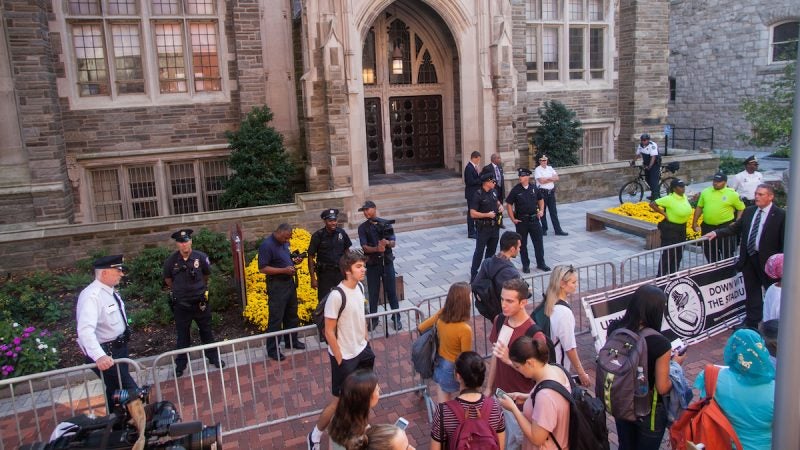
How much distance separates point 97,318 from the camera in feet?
18.6

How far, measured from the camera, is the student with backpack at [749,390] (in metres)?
3.71

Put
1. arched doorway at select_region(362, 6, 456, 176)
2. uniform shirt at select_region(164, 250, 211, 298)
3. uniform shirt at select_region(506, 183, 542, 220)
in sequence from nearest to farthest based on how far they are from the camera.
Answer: uniform shirt at select_region(164, 250, 211, 298) → uniform shirt at select_region(506, 183, 542, 220) → arched doorway at select_region(362, 6, 456, 176)

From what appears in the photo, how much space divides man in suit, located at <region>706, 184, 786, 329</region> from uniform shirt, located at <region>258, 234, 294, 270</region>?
5645 millimetres

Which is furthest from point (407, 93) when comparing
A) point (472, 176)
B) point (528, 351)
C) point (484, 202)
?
point (528, 351)

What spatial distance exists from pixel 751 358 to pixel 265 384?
16.7 ft

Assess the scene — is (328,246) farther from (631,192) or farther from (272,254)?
(631,192)

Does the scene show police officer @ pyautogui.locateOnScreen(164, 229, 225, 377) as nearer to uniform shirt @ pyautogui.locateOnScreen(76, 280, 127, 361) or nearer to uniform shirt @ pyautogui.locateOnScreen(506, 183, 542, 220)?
uniform shirt @ pyautogui.locateOnScreen(76, 280, 127, 361)

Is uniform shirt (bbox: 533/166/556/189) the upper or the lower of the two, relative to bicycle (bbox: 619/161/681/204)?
upper

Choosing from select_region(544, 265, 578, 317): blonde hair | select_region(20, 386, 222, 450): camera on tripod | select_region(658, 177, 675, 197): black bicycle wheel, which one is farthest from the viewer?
select_region(658, 177, 675, 197): black bicycle wheel

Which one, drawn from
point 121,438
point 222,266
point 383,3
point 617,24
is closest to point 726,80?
point 617,24

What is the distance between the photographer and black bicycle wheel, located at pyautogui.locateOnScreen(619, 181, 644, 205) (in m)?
15.4

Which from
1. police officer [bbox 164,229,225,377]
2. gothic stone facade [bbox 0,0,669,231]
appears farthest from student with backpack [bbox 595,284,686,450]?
gothic stone facade [bbox 0,0,669,231]

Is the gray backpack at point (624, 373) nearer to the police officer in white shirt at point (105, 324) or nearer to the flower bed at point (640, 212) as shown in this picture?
the police officer in white shirt at point (105, 324)

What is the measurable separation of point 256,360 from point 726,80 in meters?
25.4
